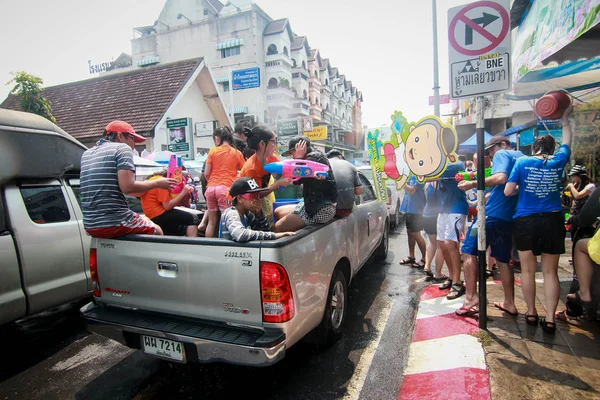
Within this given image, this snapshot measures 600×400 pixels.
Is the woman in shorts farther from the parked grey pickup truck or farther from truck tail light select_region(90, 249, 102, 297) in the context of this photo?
truck tail light select_region(90, 249, 102, 297)

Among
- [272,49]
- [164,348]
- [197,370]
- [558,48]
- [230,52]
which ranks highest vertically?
[272,49]

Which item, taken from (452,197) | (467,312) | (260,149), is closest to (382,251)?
(452,197)

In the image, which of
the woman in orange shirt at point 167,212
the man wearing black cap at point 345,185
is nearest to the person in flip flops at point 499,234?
the man wearing black cap at point 345,185

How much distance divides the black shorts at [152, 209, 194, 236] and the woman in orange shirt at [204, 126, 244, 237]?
1.07 feet

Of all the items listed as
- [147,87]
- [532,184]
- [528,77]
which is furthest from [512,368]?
[147,87]

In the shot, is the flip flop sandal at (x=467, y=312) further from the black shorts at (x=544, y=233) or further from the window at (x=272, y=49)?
the window at (x=272, y=49)

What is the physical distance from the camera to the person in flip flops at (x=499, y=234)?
356cm

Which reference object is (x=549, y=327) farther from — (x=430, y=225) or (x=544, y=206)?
(x=430, y=225)

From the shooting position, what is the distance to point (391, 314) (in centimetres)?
410

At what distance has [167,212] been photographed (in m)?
4.21

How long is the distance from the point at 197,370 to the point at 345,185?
238cm

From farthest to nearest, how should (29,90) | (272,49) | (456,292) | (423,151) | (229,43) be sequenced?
1. (272,49)
2. (229,43)
3. (29,90)
4. (456,292)
5. (423,151)

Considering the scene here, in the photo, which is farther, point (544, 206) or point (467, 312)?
point (467, 312)

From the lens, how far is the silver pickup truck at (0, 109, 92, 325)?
10.6 feet
